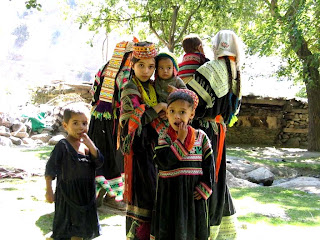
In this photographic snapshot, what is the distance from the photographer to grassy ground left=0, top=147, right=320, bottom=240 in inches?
147

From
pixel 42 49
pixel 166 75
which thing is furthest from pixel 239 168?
pixel 42 49

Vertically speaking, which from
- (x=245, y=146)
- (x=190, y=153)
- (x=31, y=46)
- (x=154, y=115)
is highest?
(x=31, y=46)

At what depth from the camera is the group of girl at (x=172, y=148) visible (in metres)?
2.55

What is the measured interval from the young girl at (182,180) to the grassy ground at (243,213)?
1.13m

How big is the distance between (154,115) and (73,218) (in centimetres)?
96

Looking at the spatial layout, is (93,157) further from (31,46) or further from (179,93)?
(31,46)

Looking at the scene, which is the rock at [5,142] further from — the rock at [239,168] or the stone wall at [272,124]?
the rock at [239,168]

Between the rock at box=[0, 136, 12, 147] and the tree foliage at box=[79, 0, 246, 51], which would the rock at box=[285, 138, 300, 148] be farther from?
the rock at box=[0, 136, 12, 147]

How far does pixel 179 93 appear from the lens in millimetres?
2598

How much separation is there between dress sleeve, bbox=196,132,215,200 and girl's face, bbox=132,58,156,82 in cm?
68

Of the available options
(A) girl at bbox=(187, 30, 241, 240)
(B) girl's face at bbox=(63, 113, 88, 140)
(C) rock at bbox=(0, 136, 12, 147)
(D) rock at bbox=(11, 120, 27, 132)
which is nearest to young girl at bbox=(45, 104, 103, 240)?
(B) girl's face at bbox=(63, 113, 88, 140)

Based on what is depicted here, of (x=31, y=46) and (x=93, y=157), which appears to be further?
(x=31, y=46)

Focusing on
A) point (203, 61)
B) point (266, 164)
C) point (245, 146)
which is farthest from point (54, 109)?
point (203, 61)

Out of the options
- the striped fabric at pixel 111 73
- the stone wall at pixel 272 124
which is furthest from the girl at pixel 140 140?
the stone wall at pixel 272 124
